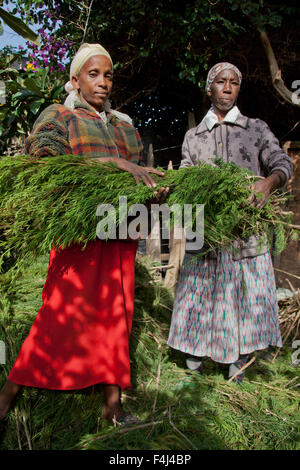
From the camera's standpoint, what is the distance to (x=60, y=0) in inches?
157

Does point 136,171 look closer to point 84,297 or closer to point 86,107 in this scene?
point 86,107

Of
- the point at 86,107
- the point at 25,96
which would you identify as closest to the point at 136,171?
the point at 86,107

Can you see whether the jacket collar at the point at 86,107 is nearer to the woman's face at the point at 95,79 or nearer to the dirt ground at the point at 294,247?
the woman's face at the point at 95,79

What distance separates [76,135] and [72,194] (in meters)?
0.35

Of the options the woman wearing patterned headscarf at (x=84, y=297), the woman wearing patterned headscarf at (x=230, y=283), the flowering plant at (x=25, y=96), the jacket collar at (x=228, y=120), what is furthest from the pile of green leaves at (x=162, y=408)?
the flowering plant at (x=25, y=96)

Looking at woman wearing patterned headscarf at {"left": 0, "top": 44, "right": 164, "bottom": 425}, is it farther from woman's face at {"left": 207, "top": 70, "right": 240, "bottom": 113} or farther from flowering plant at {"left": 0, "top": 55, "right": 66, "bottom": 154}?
flowering plant at {"left": 0, "top": 55, "right": 66, "bottom": 154}

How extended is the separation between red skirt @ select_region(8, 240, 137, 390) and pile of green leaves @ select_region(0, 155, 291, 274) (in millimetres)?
172

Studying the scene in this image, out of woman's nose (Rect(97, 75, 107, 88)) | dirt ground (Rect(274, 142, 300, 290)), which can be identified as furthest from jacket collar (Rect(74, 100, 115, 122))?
dirt ground (Rect(274, 142, 300, 290))

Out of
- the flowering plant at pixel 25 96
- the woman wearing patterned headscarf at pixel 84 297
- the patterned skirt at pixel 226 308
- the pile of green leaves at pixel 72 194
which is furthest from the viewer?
the flowering plant at pixel 25 96

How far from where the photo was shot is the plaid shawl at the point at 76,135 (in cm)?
168

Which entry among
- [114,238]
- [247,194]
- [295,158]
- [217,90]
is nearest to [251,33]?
[295,158]

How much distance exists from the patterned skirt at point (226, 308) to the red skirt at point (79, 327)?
596mm

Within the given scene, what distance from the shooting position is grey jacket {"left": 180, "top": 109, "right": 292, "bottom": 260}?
2209mm
